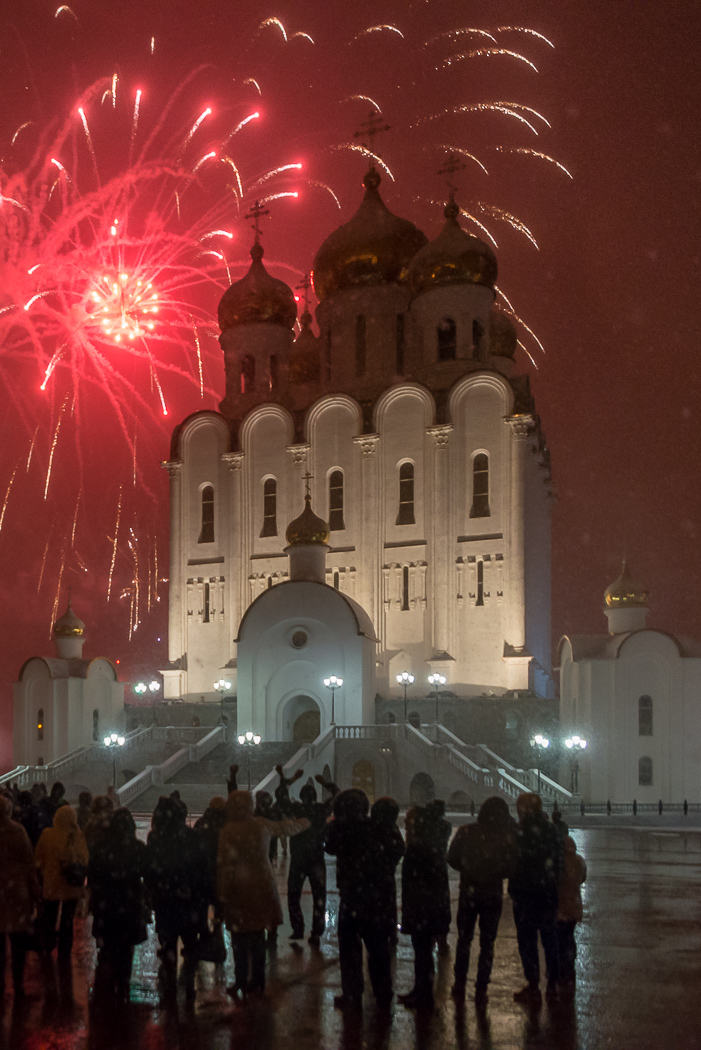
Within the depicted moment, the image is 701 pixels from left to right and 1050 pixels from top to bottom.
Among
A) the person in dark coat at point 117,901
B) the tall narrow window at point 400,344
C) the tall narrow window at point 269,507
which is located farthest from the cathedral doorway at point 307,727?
the person in dark coat at point 117,901

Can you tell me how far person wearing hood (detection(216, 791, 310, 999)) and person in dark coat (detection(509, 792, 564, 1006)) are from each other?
1.88 meters

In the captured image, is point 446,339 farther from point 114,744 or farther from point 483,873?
point 483,873

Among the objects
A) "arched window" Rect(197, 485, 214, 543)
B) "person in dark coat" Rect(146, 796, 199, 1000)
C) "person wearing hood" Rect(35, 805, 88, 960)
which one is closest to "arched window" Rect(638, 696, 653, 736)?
"arched window" Rect(197, 485, 214, 543)

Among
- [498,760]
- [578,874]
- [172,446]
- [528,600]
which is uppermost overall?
[172,446]

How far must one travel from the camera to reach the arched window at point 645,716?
32250 millimetres

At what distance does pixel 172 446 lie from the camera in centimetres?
4531

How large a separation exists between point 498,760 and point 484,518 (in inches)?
407

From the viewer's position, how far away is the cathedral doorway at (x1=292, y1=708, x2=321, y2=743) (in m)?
36.8

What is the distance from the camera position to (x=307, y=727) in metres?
37.0

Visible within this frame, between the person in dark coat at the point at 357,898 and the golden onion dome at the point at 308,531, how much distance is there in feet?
97.2

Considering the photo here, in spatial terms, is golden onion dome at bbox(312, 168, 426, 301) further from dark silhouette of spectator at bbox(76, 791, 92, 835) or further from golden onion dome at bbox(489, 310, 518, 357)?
dark silhouette of spectator at bbox(76, 791, 92, 835)

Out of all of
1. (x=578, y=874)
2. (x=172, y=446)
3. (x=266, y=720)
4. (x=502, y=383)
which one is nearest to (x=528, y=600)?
(x=502, y=383)

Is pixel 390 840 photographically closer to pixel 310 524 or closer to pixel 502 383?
pixel 310 524

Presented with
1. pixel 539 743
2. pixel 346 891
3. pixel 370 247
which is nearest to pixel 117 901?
pixel 346 891
